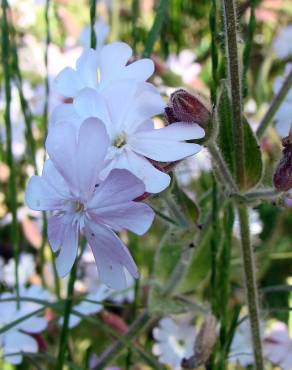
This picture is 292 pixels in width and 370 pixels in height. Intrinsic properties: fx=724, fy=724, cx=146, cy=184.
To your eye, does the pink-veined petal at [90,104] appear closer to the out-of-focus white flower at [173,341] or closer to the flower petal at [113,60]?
A: the flower petal at [113,60]

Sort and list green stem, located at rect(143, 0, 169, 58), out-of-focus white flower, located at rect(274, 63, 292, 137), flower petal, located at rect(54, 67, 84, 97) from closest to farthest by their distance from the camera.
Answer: flower petal, located at rect(54, 67, 84, 97)
green stem, located at rect(143, 0, 169, 58)
out-of-focus white flower, located at rect(274, 63, 292, 137)

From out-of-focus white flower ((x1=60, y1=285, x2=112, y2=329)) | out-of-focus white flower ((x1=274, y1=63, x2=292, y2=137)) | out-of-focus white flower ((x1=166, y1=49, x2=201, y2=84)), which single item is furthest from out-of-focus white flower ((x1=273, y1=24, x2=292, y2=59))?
out-of-focus white flower ((x1=60, y1=285, x2=112, y2=329))

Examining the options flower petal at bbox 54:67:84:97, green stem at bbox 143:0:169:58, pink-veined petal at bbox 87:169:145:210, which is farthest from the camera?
green stem at bbox 143:0:169:58

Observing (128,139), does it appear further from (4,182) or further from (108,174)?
(4,182)

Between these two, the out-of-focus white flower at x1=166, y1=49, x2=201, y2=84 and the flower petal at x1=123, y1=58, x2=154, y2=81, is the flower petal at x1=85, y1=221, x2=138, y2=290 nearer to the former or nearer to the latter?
the flower petal at x1=123, y1=58, x2=154, y2=81

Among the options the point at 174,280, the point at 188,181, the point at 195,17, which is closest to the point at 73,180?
the point at 174,280

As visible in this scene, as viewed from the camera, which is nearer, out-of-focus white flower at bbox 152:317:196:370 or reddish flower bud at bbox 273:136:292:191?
reddish flower bud at bbox 273:136:292:191
